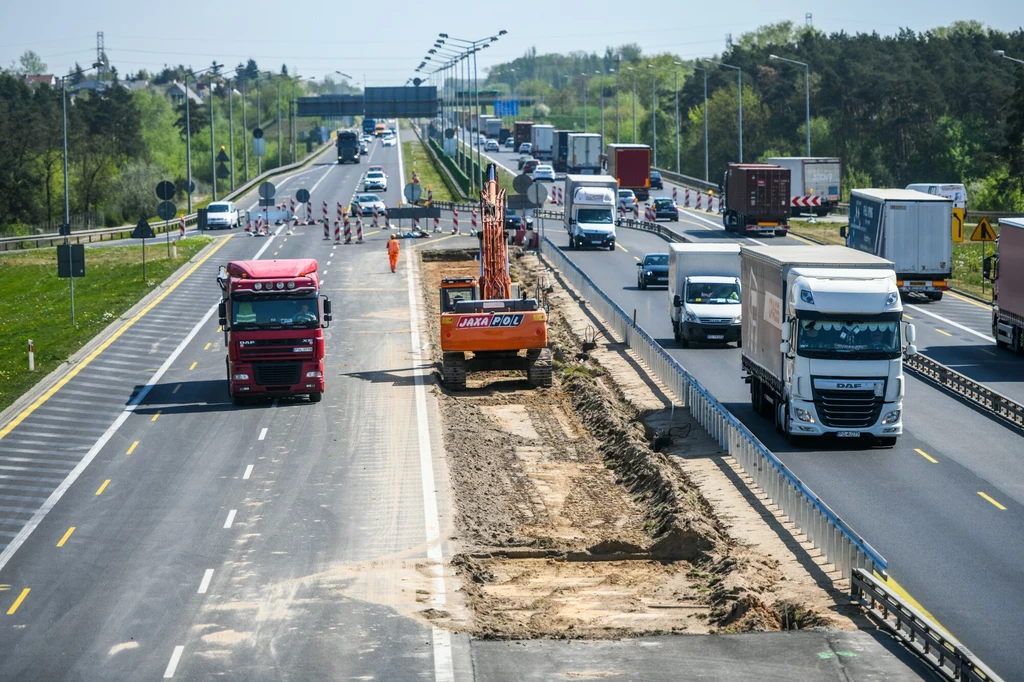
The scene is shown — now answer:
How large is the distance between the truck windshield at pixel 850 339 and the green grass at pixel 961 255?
19518mm

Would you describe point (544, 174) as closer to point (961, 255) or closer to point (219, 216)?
point (219, 216)

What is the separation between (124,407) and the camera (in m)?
33.6

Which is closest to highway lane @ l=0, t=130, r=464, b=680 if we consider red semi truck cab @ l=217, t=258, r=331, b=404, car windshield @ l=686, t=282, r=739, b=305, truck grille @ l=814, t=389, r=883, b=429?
red semi truck cab @ l=217, t=258, r=331, b=404

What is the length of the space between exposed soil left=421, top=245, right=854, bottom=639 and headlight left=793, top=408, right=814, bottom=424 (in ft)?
5.79

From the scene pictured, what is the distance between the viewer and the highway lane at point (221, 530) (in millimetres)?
17078

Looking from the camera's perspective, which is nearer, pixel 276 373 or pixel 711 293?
pixel 276 373

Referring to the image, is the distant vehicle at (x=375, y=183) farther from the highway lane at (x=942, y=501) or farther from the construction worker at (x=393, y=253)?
the highway lane at (x=942, y=501)

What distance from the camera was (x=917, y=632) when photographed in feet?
53.1

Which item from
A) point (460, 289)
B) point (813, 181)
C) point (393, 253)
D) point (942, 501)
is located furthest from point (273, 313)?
point (813, 181)

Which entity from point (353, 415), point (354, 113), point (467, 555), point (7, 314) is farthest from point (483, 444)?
point (354, 113)

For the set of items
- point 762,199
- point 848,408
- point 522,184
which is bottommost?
point 848,408

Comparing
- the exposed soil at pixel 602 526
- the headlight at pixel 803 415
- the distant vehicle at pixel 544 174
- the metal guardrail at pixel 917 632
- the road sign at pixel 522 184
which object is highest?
the distant vehicle at pixel 544 174

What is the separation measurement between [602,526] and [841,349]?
644cm

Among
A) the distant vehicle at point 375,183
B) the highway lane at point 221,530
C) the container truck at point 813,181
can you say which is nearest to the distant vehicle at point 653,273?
the highway lane at point 221,530
